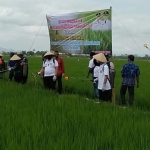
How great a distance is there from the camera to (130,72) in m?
7.59

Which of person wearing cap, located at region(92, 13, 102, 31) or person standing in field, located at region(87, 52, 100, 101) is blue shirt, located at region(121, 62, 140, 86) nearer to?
person standing in field, located at region(87, 52, 100, 101)

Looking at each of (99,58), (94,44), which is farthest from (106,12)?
(99,58)

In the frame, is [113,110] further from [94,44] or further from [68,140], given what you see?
[94,44]

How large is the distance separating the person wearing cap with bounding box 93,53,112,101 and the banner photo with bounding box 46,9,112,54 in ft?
4.18

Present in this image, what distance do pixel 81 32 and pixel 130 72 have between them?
2003 mm

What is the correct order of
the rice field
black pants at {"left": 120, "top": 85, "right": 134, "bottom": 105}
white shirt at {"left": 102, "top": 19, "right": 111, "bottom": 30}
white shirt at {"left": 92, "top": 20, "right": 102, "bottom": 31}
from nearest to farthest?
1. the rice field
2. black pants at {"left": 120, "top": 85, "right": 134, "bottom": 105}
3. white shirt at {"left": 102, "top": 19, "right": 111, "bottom": 30}
4. white shirt at {"left": 92, "top": 20, "right": 102, "bottom": 31}

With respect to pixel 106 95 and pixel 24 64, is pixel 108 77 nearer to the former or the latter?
pixel 106 95

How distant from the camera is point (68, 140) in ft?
10.3

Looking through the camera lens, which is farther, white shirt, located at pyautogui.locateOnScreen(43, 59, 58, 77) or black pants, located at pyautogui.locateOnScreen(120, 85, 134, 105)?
white shirt, located at pyautogui.locateOnScreen(43, 59, 58, 77)

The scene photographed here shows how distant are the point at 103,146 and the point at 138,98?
221 inches

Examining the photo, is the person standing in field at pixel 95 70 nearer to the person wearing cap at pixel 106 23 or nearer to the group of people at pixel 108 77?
the group of people at pixel 108 77

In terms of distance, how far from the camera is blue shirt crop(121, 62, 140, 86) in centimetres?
756

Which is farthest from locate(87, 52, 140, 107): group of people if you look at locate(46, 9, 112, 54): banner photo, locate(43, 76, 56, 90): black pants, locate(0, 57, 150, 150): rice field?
locate(0, 57, 150, 150): rice field

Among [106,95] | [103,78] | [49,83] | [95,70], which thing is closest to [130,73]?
[95,70]
